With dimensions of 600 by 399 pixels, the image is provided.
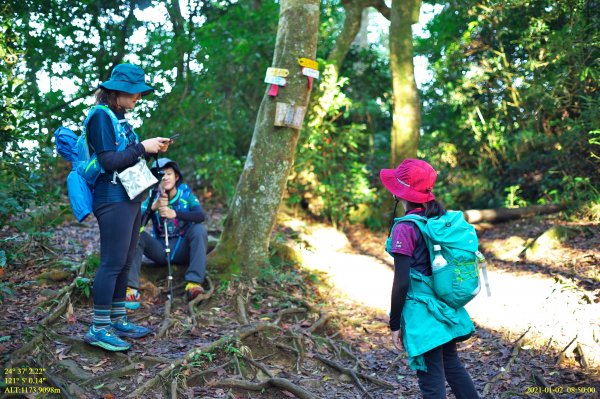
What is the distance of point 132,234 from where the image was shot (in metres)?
4.63

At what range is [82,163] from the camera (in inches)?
169

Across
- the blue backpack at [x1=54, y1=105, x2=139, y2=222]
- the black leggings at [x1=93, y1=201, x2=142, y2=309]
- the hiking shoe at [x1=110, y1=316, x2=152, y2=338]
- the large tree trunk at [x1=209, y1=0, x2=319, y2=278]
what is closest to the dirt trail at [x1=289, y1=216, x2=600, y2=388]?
the large tree trunk at [x1=209, y1=0, x2=319, y2=278]

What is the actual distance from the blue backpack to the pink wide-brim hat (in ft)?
6.85

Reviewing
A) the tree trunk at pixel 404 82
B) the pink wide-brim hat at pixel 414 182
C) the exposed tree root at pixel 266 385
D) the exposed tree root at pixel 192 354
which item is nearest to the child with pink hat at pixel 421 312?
the pink wide-brim hat at pixel 414 182

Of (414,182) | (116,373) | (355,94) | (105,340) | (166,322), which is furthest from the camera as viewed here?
(355,94)

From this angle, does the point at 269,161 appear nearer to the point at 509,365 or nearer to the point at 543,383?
the point at 509,365

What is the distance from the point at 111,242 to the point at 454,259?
252cm

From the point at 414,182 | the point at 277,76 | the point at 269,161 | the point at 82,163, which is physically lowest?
the point at 82,163

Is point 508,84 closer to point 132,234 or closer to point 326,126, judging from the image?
point 326,126

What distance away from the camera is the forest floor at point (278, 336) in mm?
4238

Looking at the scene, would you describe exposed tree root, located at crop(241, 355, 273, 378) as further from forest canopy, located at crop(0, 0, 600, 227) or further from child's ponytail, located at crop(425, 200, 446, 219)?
forest canopy, located at crop(0, 0, 600, 227)

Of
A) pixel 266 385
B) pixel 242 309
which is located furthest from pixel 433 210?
pixel 242 309

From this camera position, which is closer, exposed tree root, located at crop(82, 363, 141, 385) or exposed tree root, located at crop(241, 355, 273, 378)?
exposed tree root, located at crop(82, 363, 141, 385)

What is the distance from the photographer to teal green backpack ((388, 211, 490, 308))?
332 cm
